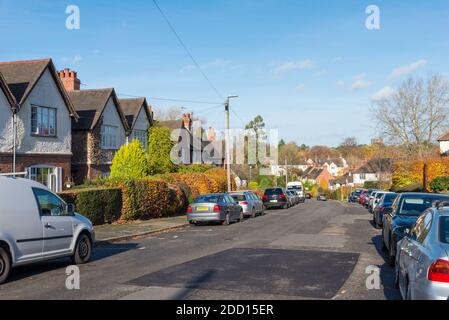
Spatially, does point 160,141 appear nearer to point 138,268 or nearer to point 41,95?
point 41,95

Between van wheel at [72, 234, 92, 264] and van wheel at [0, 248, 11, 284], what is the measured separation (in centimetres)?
215

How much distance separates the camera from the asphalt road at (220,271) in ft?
25.7

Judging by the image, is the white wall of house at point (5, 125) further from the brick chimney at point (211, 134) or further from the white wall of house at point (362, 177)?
the white wall of house at point (362, 177)

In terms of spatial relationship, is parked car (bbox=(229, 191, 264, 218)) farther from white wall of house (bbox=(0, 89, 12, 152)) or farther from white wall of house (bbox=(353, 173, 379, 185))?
white wall of house (bbox=(353, 173, 379, 185))

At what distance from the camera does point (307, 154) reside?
560 ft

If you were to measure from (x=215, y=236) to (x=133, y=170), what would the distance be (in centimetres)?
1297

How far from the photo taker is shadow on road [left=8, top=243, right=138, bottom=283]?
9742mm

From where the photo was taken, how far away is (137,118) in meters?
36.9

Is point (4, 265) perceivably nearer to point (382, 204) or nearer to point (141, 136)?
point (382, 204)

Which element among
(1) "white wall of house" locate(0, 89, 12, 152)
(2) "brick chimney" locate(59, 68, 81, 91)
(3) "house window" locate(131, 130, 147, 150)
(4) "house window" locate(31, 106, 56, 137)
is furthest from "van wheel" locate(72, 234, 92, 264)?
(2) "brick chimney" locate(59, 68, 81, 91)

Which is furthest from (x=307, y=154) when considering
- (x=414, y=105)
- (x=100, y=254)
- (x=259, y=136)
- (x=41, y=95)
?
(x=100, y=254)

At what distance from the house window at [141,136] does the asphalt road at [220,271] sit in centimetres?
2125

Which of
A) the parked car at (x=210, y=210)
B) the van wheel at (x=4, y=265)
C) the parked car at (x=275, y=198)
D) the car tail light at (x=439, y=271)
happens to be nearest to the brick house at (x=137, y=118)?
the parked car at (x=275, y=198)

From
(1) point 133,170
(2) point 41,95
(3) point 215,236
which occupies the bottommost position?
(3) point 215,236
